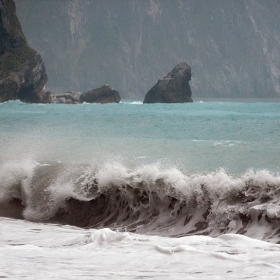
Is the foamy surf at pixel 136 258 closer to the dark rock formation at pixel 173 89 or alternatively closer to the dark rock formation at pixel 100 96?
the dark rock formation at pixel 100 96

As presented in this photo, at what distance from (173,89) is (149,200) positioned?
87.3 metres

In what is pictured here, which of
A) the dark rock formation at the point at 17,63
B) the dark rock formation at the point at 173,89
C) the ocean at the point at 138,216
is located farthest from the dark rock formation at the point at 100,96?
the ocean at the point at 138,216

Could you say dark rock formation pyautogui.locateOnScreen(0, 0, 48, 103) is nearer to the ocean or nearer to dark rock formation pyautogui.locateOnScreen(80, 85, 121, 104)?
dark rock formation pyautogui.locateOnScreen(80, 85, 121, 104)

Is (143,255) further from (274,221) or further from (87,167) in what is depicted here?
(87,167)

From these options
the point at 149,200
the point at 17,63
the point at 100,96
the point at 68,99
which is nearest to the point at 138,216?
the point at 149,200

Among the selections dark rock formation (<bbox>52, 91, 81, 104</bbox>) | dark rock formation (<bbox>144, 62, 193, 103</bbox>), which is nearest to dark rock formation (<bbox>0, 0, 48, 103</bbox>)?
dark rock formation (<bbox>52, 91, 81, 104</bbox>)

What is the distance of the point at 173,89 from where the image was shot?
96.1m

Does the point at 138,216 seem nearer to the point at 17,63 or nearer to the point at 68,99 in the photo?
the point at 17,63

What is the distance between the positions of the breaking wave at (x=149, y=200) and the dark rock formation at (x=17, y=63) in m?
71.4

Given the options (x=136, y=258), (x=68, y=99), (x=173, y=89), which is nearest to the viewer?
(x=136, y=258)

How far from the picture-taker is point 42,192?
34.4 feet

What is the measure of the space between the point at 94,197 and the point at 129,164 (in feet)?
9.96

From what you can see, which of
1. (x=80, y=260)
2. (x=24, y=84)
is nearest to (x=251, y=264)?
(x=80, y=260)

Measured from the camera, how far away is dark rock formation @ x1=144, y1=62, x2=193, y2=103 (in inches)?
3762
